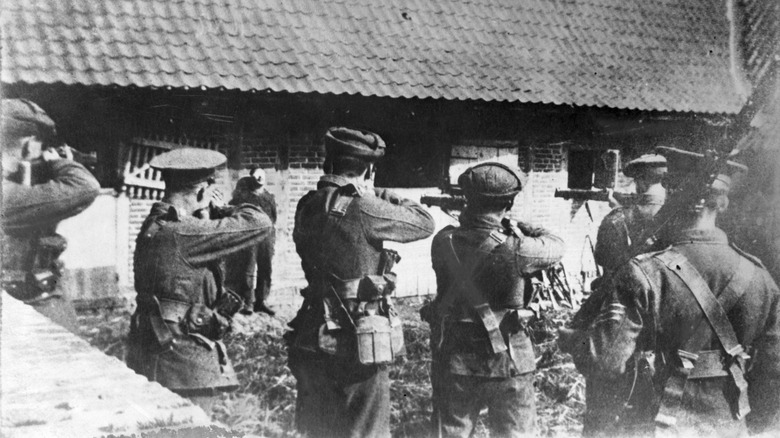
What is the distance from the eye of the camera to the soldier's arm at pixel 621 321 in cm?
381

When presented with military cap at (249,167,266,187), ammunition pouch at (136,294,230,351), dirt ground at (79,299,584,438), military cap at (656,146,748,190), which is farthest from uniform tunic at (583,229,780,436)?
military cap at (249,167,266,187)

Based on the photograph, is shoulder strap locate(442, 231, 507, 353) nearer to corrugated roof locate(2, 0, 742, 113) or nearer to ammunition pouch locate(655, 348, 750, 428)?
ammunition pouch locate(655, 348, 750, 428)

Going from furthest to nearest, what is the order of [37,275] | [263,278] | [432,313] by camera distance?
1. [263,278]
2. [37,275]
3. [432,313]

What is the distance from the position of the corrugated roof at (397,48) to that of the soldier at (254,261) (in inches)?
53.4

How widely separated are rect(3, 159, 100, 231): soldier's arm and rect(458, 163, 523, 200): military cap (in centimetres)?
238

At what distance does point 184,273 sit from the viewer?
4.28m

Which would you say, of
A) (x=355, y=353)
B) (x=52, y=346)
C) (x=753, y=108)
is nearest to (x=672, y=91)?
(x=753, y=108)

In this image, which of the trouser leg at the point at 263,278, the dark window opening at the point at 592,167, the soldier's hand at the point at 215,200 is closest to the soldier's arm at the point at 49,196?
the soldier's hand at the point at 215,200

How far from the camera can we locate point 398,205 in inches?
174

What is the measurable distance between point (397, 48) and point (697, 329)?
570 centimetres

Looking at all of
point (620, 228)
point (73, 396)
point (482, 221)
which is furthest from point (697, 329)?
point (73, 396)

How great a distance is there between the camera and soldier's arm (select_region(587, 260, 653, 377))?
12.5 feet

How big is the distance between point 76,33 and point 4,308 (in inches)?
158

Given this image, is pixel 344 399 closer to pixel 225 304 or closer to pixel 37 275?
pixel 225 304
